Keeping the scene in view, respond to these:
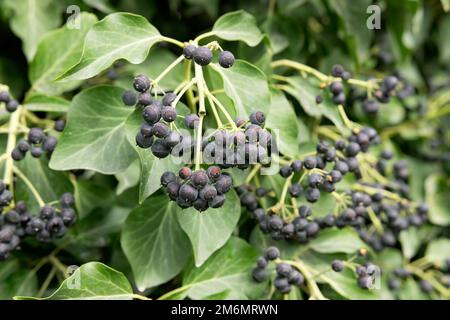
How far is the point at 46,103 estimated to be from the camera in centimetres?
163

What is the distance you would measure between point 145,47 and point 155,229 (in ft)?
1.54

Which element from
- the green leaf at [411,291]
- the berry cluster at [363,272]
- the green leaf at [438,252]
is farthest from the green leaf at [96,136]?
the green leaf at [438,252]

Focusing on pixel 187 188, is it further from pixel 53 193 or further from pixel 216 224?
pixel 53 193

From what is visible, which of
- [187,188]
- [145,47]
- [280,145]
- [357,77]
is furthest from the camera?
[357,77]

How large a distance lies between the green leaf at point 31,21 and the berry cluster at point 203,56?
2.20 ft

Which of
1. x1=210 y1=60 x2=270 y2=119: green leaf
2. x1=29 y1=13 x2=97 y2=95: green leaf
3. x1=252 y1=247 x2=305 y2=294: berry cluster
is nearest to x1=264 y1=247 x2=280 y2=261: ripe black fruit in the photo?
x1=252 y1=247 x2=305 y2=294: berry cluster

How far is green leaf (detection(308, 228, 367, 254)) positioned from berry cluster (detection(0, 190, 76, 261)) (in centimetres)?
66

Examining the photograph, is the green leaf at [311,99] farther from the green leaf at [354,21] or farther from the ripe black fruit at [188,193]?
the ripe black fruit at [188,193]

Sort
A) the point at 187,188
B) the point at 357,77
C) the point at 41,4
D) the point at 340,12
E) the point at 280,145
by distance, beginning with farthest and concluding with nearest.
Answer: the point at 357,77 → the point at 340,12 → the point at 41,4 → the point at 280,145 → the point at 187,188

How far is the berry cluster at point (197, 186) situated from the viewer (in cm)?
121

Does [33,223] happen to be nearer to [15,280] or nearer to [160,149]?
[15,280]

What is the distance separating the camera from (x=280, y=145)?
4.99 feet
